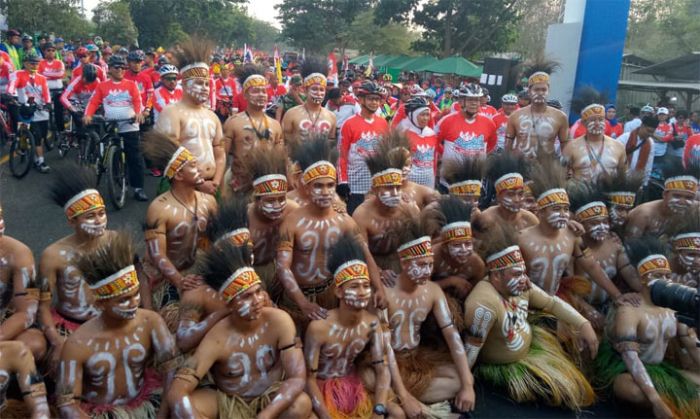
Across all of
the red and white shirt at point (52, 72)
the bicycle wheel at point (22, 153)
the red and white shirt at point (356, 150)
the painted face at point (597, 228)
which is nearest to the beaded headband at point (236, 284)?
the red and white shirt at point (356, 150)

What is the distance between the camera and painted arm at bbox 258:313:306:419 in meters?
3.19

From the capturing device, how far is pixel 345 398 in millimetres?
3578

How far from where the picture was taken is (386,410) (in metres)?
3.51

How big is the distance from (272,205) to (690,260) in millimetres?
3092

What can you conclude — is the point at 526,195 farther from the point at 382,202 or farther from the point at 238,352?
the point at 238,352

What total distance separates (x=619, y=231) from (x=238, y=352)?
141 inches

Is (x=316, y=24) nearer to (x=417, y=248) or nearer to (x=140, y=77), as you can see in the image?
(x=140, y=77)

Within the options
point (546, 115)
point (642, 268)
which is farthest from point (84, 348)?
point (546, 115)

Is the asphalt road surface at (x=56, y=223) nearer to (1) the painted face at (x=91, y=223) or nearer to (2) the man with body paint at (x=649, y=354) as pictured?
(2) the man with body paint at (x=649, y=354)

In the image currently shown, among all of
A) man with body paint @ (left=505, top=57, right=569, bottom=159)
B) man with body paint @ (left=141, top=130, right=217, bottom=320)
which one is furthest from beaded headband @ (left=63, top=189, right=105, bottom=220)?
man with body paint @ (left=505, top=57, right=569, bottom=159)

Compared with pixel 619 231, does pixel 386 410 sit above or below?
below

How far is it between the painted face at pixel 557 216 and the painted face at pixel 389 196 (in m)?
1.16

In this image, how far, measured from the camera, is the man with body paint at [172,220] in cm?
401

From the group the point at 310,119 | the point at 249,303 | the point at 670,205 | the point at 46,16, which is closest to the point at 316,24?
the point at 46,16
